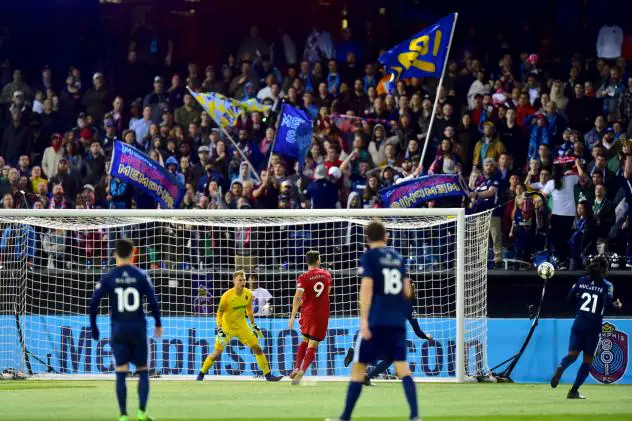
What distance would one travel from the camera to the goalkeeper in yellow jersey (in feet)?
61.6

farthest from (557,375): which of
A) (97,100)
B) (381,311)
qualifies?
(97,100)

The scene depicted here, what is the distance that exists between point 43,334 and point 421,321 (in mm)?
5704

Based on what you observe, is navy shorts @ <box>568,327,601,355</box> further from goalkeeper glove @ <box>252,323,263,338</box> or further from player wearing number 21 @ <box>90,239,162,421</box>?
player wearing number 21 @ <box>90,239,162,421</box>

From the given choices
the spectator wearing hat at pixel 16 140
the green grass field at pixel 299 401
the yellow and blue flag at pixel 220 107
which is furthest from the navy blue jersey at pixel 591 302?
the spectator wearing hat at pixel 16 140

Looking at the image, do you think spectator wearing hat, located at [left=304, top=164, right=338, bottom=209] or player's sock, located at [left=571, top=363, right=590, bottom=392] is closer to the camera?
player's sock, located at [left=571, top=363, right=590, bottom=392]

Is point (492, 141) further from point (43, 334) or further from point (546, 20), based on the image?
point (43, 334)

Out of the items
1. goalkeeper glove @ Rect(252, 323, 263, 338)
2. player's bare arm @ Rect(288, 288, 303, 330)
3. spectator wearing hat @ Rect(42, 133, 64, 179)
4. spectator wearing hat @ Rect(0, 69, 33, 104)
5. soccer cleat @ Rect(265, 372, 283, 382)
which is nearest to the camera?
player's bare arm @ Rect(288, 288, 303, 330)

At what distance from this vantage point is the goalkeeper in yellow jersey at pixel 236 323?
1878 cm

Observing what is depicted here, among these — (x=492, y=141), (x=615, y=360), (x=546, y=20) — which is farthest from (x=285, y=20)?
(x=615, y=360)

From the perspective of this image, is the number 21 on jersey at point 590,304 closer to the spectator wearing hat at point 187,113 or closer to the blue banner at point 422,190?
the blue banner at point 422,190

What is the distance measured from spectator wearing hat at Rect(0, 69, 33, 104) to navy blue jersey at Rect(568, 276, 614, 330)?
14436 millimetres

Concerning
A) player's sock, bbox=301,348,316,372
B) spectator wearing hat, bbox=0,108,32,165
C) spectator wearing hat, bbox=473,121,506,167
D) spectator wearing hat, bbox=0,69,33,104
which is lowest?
player's sock, bbox=301,348,316,372

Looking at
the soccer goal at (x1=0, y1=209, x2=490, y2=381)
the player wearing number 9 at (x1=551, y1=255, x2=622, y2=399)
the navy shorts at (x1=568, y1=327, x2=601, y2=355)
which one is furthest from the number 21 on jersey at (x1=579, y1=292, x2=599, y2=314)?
the soccer goal at (x1=0, y1=209, x2=490, y2=381)

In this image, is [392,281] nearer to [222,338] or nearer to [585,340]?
[585,340]
